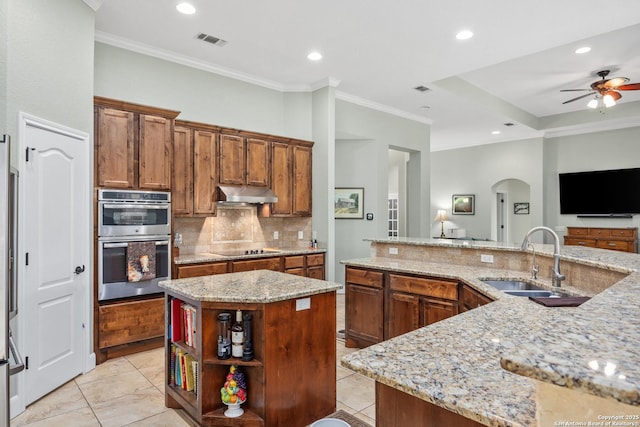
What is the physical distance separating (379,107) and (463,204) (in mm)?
4927

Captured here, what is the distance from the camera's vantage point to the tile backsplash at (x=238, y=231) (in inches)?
193

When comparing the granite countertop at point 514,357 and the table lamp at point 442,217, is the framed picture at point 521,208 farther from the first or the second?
the granite countertop at point 514,357

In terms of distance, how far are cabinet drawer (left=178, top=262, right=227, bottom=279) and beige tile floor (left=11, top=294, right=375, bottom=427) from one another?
990 millimetres

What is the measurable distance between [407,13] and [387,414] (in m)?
3.68

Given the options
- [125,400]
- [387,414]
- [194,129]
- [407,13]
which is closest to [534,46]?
[407,13]

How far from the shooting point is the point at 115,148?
3727 mm

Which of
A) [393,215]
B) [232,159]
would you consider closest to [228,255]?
[232,159]

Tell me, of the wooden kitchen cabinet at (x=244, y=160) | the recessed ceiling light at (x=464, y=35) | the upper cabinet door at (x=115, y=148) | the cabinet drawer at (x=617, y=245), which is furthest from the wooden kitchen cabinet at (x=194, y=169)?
the cabinet drawer at (x=617, y=245)

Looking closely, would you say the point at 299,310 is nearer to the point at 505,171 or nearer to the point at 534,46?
the point at 534,46

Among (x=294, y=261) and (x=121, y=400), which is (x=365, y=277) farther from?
(x=121, y=400)

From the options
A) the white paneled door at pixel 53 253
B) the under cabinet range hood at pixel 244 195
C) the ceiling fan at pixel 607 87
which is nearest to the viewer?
the white paneled door at pixel 53 253

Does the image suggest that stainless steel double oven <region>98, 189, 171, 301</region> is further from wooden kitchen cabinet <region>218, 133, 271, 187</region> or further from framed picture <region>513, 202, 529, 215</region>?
framed picture <region>513, 202, 529, 215</region>

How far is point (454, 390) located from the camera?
3.43 ft

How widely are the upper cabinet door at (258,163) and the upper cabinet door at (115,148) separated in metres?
1.60
